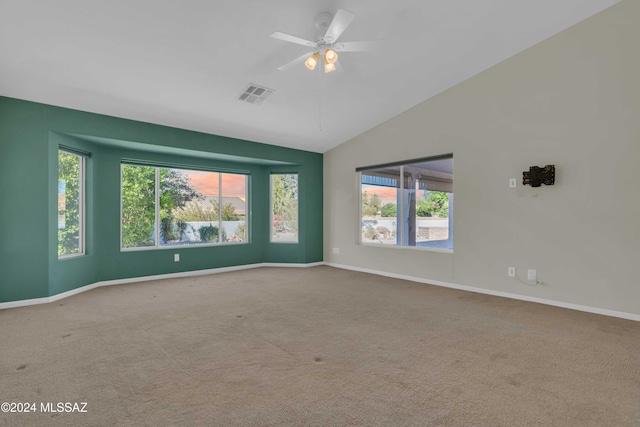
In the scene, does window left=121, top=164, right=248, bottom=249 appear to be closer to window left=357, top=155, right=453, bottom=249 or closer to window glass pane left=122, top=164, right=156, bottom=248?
window glass pane left=122, top=164, right=156, bottom=248

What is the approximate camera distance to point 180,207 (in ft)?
19.7

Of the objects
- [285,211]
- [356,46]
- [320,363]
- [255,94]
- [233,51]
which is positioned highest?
[233,51]

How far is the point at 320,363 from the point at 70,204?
181 inches

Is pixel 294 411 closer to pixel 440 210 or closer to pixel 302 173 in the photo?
pixel 440 210

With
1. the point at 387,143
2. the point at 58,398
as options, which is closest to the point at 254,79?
the point at 387,143

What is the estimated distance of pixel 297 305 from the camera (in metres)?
4.05

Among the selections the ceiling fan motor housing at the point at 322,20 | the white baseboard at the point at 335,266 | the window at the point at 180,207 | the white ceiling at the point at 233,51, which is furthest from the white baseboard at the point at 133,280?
the ceiling fan motor housing at the point at 322,20

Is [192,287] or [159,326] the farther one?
[192,287]

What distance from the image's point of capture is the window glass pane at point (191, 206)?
591 cm

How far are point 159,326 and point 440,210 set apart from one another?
4368 mm

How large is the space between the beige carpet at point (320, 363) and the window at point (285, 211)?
9.55ft

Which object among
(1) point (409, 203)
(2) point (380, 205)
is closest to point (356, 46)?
(1) point (409, 203)

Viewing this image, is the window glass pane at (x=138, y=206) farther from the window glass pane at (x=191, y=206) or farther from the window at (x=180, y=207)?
the window glass pane at (x=191, y=206)

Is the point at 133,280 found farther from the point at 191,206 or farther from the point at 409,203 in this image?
the point at 409,203
